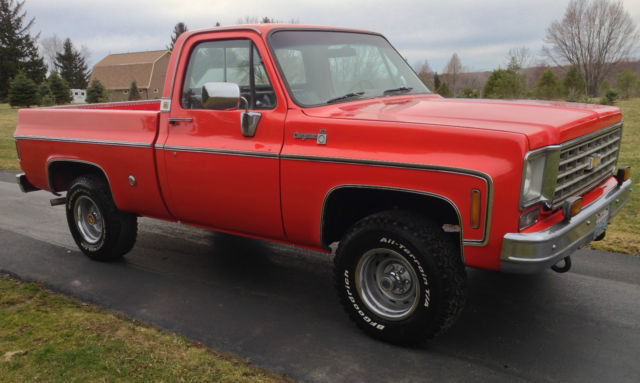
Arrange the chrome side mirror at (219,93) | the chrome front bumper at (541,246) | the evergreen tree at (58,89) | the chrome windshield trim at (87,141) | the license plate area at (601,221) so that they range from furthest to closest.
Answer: the evergreen tree at (58,89), the chrome windshield trim at (87,141), the chrome side mirror at (219,93), the license plate area at (601,221), the chrome front bumper at (541,246)

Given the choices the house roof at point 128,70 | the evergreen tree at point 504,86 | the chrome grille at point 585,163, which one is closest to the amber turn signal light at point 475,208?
the chrome grille at point 585,163

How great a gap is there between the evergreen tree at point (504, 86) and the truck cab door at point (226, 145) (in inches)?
770

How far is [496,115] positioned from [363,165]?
0.89m

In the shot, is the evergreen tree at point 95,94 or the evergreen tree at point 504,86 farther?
the evergreen tree at point 95,94

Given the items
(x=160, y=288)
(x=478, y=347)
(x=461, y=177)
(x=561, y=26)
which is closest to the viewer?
(x=461, y=177)

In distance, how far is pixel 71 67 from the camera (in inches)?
2566

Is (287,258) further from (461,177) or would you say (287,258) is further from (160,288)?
(461,177)

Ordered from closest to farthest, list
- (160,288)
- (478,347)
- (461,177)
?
(461,177) < (478,347) < (160,288)

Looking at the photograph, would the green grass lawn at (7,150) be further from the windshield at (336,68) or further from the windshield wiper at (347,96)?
the windshield wiper at (347,96)

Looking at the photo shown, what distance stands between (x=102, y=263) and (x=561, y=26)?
57380mm

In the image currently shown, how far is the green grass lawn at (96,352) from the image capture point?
10.9ft

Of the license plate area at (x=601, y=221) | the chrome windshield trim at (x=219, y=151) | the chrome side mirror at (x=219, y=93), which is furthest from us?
the chrome windshield trim at (x=219, y=151)

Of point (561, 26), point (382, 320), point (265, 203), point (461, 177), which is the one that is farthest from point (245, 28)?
point (561, 26)

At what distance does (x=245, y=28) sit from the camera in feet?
13.9
